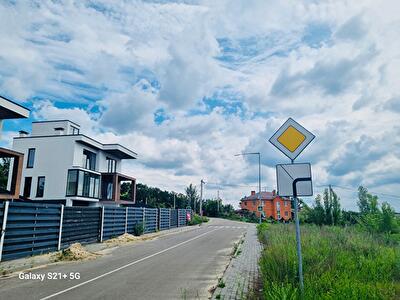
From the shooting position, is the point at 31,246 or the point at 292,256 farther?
the point at 31,246

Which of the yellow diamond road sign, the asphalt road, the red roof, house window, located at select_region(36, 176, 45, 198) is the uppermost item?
the red roof

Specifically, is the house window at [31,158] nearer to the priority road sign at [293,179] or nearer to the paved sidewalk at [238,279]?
the paved sidewalk at [238,279]

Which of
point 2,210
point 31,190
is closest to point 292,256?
point 2,210

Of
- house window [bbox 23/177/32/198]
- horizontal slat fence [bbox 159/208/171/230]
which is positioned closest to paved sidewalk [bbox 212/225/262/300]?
horizontal slat fence [bbox 159/208/171/230]

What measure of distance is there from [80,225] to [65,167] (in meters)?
17.6

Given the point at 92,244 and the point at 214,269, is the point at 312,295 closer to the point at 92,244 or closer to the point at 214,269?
the point at 214,269

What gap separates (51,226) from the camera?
12.9m

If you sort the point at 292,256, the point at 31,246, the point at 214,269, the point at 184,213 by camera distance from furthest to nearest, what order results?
the point at 184,213 < the point at 31,246 < the point at 214,269 < the point at 292,256

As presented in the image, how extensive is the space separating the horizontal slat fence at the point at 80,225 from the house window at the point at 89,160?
1837 cm

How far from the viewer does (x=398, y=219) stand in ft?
56.1

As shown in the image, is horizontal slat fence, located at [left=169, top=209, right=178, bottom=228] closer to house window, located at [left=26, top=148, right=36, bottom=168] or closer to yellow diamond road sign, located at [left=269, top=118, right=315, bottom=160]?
house window, located at [left=26, top=148, right=36, bottom=168]

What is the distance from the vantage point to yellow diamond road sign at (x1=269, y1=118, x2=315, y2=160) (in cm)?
Answer: 593

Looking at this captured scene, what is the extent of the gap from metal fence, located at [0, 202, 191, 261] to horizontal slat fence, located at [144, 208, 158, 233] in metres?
3.06

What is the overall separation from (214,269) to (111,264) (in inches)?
144
